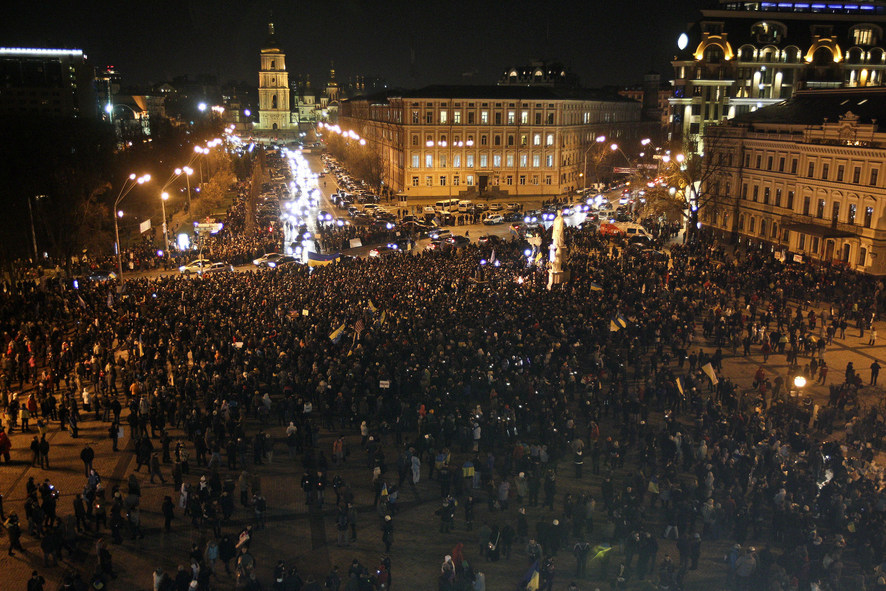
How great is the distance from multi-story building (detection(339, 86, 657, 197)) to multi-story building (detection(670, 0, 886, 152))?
16.2m

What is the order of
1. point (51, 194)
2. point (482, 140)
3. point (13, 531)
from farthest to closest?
1. point (482, 140)
2. point (51, 194)
3. point (13, 531)

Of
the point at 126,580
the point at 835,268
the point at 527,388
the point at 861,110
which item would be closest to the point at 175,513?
the point at 126,580

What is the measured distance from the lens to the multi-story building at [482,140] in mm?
82625

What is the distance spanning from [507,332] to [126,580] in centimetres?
1483

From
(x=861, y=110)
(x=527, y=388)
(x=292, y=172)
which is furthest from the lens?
(x=292, y=172)

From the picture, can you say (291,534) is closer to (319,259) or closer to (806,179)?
(319,259)

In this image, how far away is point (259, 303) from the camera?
30156mm

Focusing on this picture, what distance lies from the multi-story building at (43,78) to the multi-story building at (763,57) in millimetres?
97720

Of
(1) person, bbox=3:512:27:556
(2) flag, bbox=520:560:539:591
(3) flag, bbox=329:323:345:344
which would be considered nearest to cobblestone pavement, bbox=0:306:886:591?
(1) person, bbox=3:512:27:556

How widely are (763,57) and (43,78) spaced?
116 m

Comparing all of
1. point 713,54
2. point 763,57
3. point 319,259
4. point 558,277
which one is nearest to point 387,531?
point 558,277

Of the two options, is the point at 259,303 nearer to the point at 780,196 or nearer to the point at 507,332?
the point at 507,332

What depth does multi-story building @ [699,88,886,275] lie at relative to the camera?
4144 cm

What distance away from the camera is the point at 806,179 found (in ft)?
154
